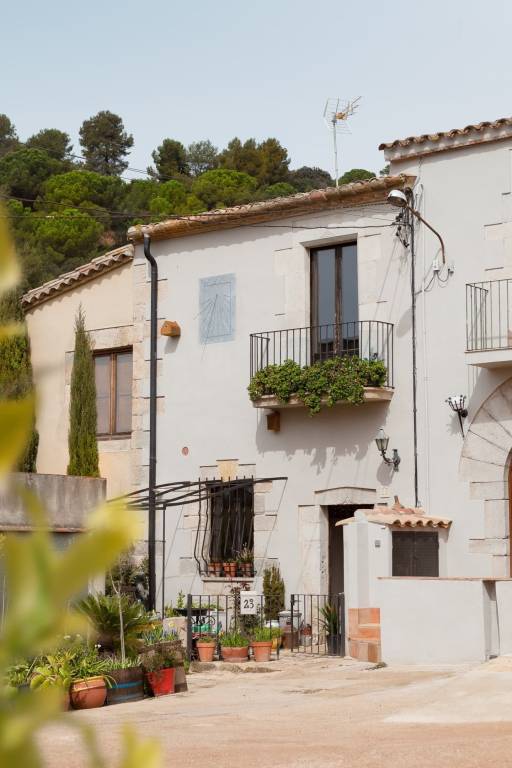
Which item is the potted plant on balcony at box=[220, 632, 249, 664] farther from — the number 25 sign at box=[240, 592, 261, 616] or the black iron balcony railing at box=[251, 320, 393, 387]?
the black iron balcony railing at box=[251, 320, 393, 387]

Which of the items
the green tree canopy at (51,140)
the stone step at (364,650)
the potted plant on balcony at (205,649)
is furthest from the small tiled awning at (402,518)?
the green tree canopy at (51,140)

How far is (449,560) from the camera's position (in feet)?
47.3

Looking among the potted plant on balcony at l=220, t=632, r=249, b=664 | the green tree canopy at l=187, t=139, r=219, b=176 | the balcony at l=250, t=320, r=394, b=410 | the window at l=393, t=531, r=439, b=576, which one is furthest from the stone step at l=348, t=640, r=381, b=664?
the green tree canopy at l=187, t=139, r=219, b=176

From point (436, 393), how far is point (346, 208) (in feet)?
9.65

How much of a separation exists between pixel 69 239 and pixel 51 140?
17.5m

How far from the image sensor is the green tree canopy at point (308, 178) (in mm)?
41094

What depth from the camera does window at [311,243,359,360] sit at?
15.7 meters

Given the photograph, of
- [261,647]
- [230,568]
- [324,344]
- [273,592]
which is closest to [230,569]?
[230,568]

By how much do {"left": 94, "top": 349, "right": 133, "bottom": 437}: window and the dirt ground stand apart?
19.7 ft

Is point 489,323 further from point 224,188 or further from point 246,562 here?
point 224,188

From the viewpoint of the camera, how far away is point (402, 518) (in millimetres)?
13836

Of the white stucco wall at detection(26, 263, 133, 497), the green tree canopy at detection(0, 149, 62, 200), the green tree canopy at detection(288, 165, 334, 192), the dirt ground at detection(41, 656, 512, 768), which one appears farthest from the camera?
the green tree canopy at detection(0, 149, 62, 200)

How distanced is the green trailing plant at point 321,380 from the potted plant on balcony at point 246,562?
223cm

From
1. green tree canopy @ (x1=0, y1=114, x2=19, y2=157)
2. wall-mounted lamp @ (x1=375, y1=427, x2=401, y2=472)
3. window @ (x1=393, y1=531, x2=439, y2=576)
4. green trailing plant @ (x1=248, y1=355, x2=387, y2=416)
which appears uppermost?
green tree canopy @ (x1=0, y1=114, x2=19, y2=157)
